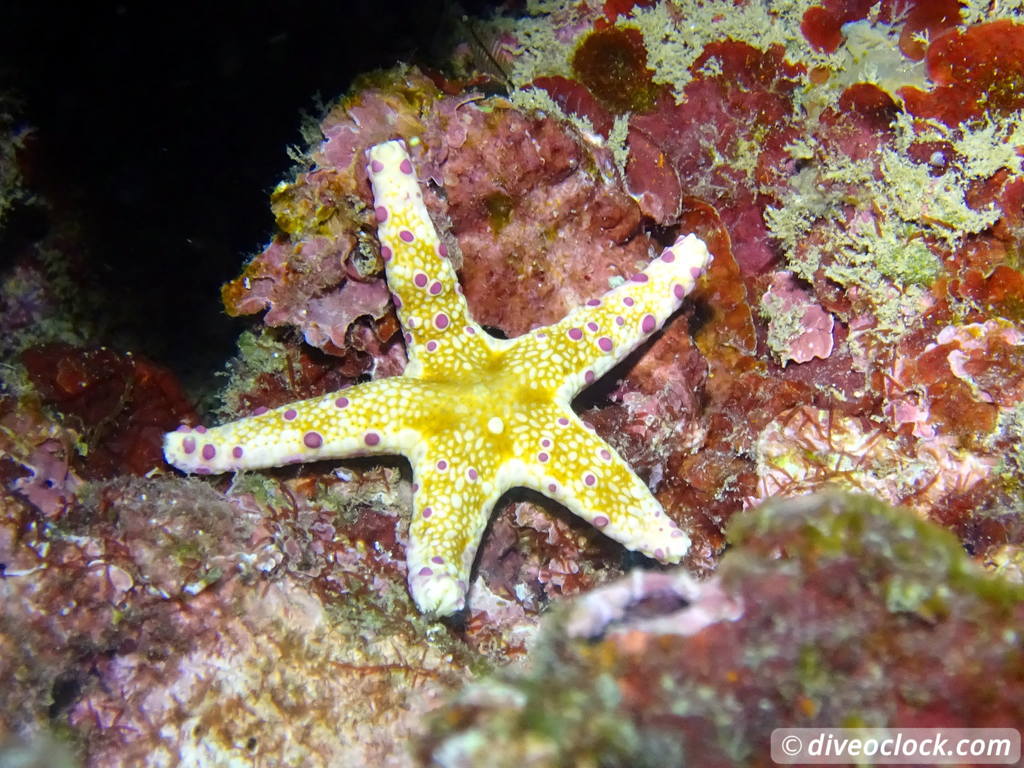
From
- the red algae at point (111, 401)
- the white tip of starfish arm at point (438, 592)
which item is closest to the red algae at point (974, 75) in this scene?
the white tip of starfish arm at point (438, 592)

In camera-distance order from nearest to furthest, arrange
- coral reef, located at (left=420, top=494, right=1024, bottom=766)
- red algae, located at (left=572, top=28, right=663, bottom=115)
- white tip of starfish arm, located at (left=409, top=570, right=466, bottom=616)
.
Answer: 1. coral reef, located at (left=420, top=494, right=1024, bottom=766)
2. white tip of starfish arm, located at (left=409, top=570, right=466, bottom=616)
3. red algae, located at (left=572, top=28, right=663, bottom=115)

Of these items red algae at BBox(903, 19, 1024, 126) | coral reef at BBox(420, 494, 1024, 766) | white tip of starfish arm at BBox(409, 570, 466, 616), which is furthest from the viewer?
red algae at BBox(903, 19, 1024, 126)

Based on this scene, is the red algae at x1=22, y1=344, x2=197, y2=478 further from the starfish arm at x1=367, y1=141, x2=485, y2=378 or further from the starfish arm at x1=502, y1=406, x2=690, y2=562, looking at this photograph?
the starfish arm at x1=502, y1=406, x2=690, y2=562

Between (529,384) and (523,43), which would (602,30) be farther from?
(529,384)

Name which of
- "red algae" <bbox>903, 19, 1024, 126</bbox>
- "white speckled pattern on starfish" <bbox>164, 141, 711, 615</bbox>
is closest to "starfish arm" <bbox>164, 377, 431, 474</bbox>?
"white speckled pattern on starfish" <bbox>164, 141, 711, 615</bbox>

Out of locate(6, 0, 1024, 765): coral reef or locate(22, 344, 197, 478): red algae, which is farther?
locate(22, 344, 197, 478): red algae

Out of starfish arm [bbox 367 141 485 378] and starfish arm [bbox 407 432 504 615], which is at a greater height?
starfish arm [bbox 367 141 485 378]

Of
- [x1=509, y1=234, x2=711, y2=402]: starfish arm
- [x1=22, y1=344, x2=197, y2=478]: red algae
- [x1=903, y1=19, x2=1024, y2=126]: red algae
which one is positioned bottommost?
[x1=22, y1=344, x2=197, y2=478]: red algae
